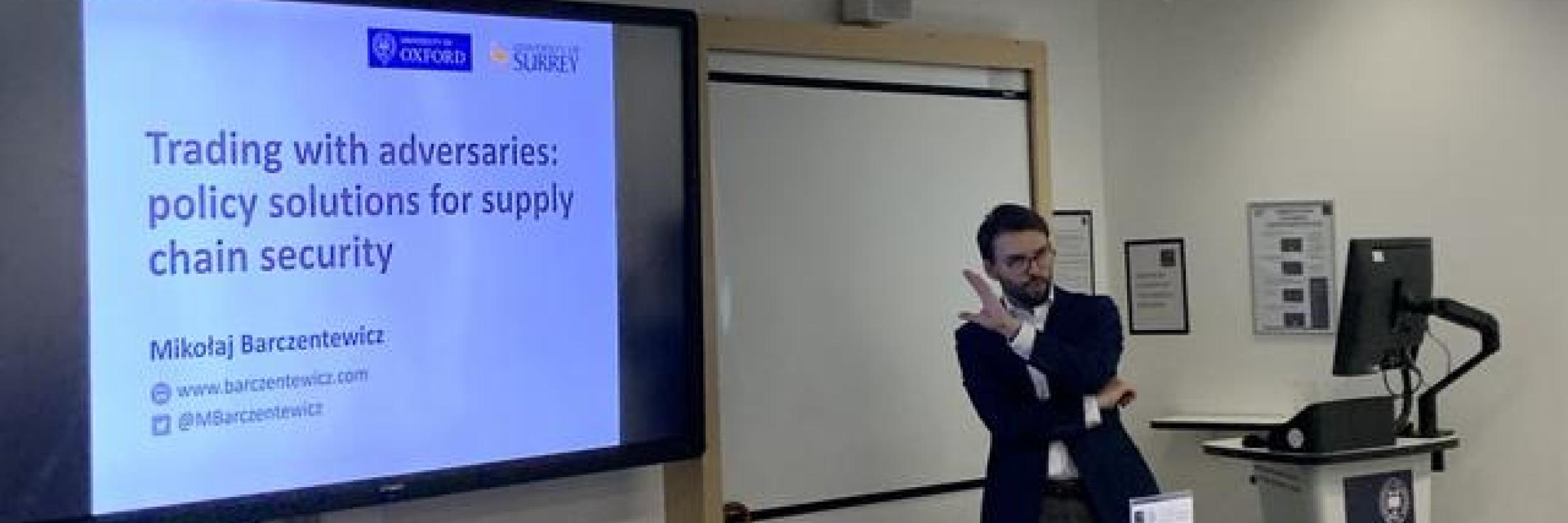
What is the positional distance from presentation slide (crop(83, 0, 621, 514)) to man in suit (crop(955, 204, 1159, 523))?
2.80ft

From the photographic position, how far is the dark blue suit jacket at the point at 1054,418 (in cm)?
339

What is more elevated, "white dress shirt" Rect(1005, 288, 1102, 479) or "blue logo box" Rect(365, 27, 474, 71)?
"blue logo box" Rect(365, 27, 474, 71)

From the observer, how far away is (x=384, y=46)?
9.66ft

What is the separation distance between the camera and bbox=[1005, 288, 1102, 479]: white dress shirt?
340cm

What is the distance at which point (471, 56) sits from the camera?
3062 mm

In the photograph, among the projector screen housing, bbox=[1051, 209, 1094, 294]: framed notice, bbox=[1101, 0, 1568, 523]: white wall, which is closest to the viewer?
the projector screen housing

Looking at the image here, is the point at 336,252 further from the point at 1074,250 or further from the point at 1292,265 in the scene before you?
the point at 1292,265

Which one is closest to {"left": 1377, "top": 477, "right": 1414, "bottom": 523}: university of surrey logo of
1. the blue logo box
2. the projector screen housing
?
the projector screen housing

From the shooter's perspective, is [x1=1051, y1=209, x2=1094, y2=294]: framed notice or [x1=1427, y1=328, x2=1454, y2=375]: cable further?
[x1=1051, y1=209, x2=1094, y2=294]: framed notice

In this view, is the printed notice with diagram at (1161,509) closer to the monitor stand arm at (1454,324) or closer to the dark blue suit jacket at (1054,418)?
the dark blue suit jacket at (1054,418)

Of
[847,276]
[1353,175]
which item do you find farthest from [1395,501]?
[847,276]

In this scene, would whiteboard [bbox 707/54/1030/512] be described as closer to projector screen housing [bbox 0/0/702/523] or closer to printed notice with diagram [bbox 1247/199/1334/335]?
projector screen housing [bbox 0/0/702/523]

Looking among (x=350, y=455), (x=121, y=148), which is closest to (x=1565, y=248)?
(x=350, y=455)

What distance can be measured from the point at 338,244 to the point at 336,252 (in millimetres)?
17
